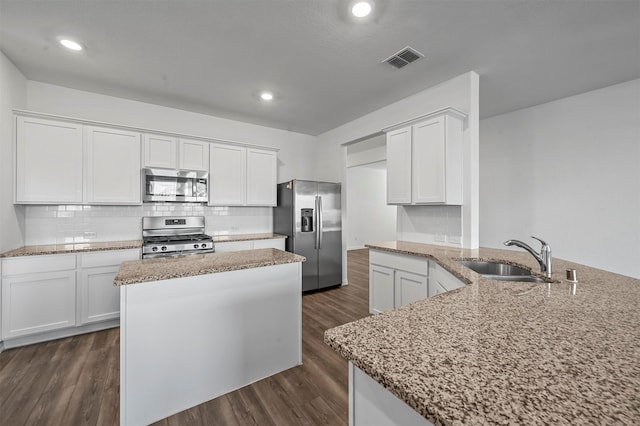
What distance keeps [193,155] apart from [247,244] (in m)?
1.46

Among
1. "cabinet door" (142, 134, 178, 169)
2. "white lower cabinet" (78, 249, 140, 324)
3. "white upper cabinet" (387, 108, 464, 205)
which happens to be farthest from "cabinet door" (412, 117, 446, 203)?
"white lower cabinet" (78, 249, 140, 324)

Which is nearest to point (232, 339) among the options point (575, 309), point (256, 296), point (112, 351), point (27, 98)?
point (256, 296)

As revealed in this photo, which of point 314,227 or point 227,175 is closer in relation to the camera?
point 227,175

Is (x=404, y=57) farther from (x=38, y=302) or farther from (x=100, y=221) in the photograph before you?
(x=38, y=302)

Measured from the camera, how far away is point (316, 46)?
2.37m

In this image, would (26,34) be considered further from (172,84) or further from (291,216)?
(291,216)

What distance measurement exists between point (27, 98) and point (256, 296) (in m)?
3.60

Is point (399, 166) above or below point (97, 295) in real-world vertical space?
above

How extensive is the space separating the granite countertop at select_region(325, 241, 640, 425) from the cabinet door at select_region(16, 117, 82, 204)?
356 cm

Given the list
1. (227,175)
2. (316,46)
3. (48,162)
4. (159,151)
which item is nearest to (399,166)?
(316,46)

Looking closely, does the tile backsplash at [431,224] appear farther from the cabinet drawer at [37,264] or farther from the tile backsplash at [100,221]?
the cabinet drawer at [37,264]

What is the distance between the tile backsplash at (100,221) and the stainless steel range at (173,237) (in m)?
0.10

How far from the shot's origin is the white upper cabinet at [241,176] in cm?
384

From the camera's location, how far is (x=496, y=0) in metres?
1.82
